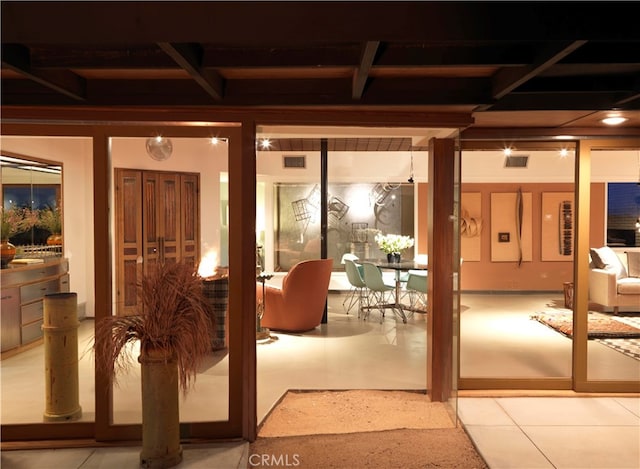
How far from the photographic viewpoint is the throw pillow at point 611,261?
7723 mm

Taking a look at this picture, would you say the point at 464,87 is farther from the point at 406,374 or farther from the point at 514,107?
the point at 406,374

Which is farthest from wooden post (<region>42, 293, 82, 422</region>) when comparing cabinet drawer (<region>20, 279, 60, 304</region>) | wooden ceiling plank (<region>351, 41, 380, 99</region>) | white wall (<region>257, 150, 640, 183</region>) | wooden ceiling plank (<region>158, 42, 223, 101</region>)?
white wall (<region>257, 150, 640, 183</region>)

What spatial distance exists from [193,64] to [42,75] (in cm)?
93

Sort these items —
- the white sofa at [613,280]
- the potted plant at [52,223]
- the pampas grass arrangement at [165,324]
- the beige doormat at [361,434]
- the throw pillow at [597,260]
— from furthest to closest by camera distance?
1. the throw pillow at [597,260]
2. the white sofa at [613,280]
3. the potted plant at [52,223]
4. the beige doormat at [361,434]
5. the pampas grass arrangement at [165,324]

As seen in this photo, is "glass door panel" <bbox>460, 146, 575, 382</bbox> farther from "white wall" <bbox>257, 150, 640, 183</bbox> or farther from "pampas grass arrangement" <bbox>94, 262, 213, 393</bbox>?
"pampas grass arrangement" <bbox>94, 262, 213, 393</bbox>

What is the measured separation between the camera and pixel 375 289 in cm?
755

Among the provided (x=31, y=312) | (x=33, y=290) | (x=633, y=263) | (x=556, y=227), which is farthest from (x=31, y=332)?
(x=556, y=227)

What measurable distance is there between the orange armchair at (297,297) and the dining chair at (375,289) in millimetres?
765

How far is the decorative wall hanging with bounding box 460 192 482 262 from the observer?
928 cm

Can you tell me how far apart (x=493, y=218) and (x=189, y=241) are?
6961 mm

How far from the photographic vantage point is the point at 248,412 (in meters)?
3.62

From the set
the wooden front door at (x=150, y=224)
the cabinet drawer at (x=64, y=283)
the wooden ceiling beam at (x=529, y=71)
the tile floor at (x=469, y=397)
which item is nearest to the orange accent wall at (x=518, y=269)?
the tile floor at (x=469, y=397)

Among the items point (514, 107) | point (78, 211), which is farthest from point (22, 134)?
point (514, 107)

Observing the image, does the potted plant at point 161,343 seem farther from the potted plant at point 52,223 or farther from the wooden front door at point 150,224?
the potted plant at point 52,223
